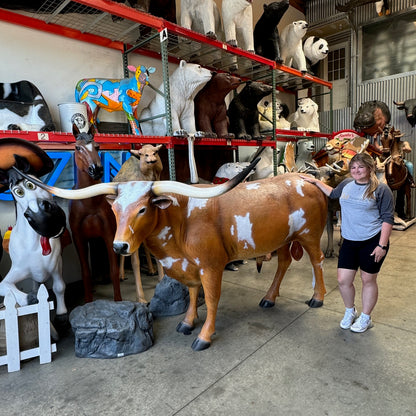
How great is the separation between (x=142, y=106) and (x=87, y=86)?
29.9 inches

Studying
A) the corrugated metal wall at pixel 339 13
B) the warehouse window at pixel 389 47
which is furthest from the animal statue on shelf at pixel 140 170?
the warehouse window at pixel 389 47

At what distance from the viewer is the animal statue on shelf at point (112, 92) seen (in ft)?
10.6

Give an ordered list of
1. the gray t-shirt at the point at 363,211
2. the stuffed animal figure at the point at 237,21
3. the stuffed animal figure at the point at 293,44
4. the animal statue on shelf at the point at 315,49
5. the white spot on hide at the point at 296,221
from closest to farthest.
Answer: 1. the gray t-shirt at the point at 363,211
2. the white spot on hide at the point at 296,221
3. the stuffed animal figure at the point at 237,21
4. the stuffed animal figure at the point at 293,44
5. the animal statue on shelf at the point at 315,49

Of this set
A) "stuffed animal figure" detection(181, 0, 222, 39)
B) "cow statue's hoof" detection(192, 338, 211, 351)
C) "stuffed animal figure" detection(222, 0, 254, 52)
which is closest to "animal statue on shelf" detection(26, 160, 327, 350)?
"cow statue's hoof" detection(192, 338, 211, 351)

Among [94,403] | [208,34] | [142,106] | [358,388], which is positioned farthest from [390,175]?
[94,403]

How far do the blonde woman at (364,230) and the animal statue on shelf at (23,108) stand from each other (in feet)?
8.38

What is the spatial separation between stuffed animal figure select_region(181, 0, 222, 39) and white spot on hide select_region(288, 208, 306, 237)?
8.11 ft

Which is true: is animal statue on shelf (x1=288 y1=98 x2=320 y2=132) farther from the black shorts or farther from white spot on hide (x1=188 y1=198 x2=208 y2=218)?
white spot on hide (x1=188 y1=198 x2=208 y2=218)

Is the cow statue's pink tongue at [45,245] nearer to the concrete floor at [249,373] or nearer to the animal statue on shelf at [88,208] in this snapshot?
the animal statue on shelf at [88,208]

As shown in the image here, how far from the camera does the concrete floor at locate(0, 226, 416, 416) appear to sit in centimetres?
159

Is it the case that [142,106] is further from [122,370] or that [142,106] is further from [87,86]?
[122,370]

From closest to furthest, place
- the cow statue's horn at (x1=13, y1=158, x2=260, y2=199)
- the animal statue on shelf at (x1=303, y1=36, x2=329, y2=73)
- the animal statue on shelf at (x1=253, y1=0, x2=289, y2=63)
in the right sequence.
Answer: the cow statue's horn at (x1=13, y1=158, x2=260, y2=199), the animal statue on shelf at (x1=253, y1=0, x2=289, y2=63), the animal statue on shelf at (x1=303, y1=36, x2=329, y2=73)

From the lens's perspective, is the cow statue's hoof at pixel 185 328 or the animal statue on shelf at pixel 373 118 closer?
the cow statue's hoof at pixel 185 328

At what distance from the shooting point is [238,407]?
5.16 ft
